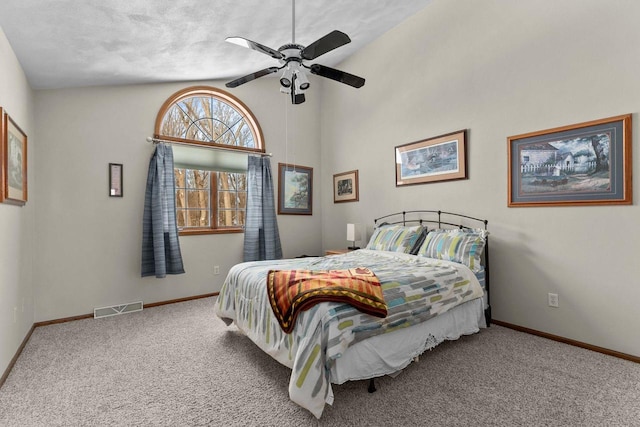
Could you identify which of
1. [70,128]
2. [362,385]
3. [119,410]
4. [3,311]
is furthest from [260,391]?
[70,128]

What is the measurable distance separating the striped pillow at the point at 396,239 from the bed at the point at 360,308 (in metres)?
0.13

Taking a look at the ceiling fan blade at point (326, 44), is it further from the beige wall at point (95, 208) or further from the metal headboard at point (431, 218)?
the beige wall at point (95, 208)

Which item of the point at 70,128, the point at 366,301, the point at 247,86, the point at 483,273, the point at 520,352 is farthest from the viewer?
the point at 247,86

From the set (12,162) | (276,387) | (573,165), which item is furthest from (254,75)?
(573,165)

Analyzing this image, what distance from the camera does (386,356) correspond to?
2.12m

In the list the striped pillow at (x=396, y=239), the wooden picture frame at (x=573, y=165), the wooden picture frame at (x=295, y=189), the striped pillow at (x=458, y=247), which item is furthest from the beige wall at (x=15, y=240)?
the wooden picture frame at (x=573, y=165)

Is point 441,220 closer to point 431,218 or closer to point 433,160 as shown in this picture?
point 431,218

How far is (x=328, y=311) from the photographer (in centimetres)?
→ 189

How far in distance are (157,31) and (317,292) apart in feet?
8.24

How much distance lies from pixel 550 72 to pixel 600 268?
1740mm

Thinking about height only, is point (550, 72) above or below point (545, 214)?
above

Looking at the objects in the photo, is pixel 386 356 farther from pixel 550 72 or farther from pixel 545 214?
pixel 550 72

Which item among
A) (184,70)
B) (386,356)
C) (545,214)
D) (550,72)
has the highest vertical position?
(184,70)

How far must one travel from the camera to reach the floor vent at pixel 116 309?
3.63 meters
